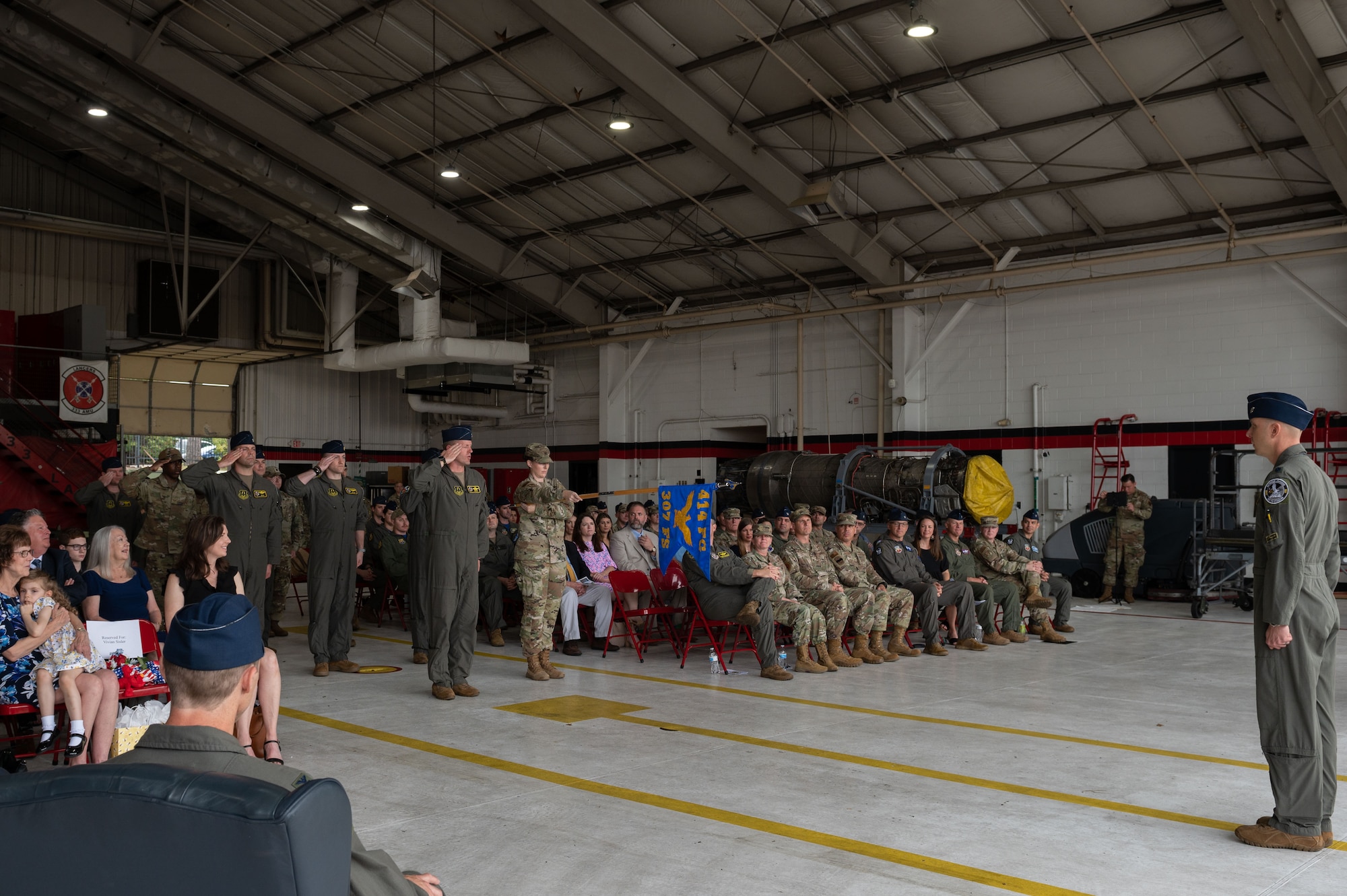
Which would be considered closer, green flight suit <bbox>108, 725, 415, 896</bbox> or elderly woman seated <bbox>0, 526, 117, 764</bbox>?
green flight suit <bbox>108, 725, 415, 896</bbox>

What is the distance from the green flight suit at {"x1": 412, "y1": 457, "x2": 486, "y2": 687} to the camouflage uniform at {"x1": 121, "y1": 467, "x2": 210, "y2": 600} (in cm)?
330

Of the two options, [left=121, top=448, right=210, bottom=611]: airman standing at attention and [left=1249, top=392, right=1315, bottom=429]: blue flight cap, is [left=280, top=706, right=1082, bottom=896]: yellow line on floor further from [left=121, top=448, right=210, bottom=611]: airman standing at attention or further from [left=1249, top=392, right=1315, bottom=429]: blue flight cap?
[left=121, top=448, right=210, bottom=611]: airman standing at attention

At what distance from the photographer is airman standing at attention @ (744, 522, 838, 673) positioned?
8.85 metres

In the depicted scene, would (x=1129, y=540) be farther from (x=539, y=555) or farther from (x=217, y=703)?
(x=217, y=703)

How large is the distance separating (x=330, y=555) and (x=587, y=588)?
8.16 feet

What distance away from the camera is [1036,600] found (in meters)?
11.0

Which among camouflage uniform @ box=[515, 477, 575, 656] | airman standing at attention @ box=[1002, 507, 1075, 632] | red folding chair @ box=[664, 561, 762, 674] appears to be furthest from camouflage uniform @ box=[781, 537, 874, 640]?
airman standing at attention @ box=[1002, 507, 1075, 632]

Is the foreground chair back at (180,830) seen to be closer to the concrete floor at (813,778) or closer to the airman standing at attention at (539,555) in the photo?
the concrete floor at (813,778)

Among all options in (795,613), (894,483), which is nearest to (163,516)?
(795,613)

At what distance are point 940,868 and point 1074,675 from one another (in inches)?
203

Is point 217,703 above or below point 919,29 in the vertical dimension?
below

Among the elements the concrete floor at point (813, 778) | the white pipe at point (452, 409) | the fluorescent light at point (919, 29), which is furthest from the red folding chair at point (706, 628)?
the white pipe at point (452, 409)

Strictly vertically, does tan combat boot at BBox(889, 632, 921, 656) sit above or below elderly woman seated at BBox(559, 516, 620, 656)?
below

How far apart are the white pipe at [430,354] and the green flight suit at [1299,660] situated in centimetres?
1671
